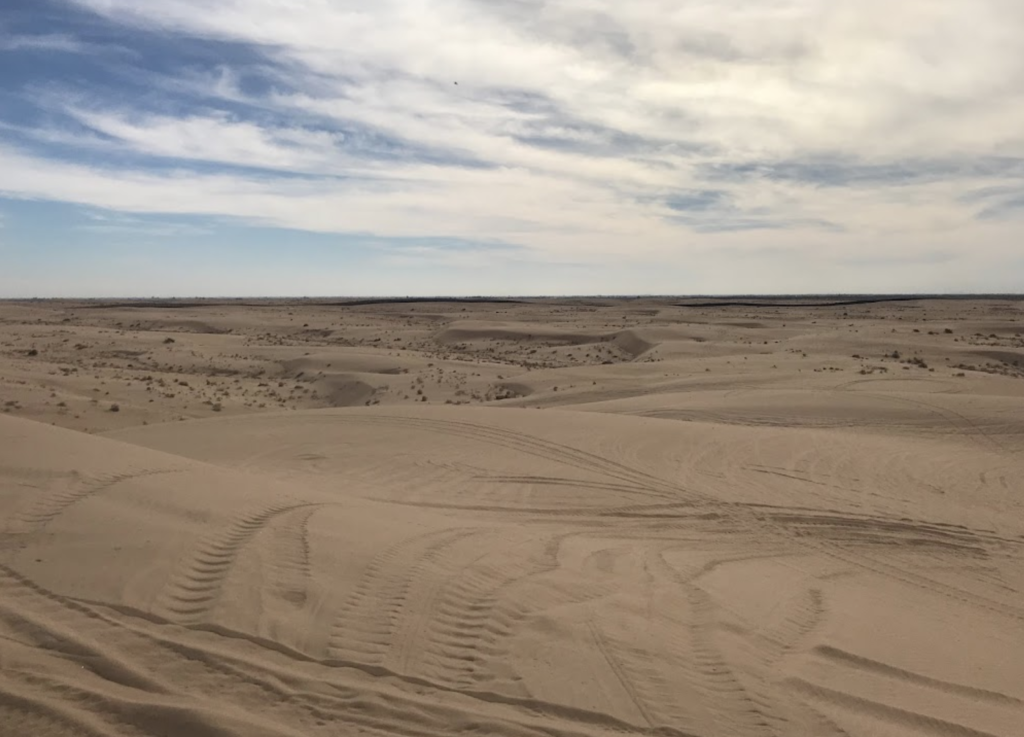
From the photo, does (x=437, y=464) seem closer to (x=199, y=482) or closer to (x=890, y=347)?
(x=199, y=482)

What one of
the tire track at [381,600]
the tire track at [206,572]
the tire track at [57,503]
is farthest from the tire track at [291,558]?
the tire track at [57,503]

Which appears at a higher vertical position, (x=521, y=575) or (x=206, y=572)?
(x=206, y=572)

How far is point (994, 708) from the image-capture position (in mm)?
4398

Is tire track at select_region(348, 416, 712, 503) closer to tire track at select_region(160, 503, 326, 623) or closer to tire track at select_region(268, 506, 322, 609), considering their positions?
tire track at select_region(268, 506, 322, 609)

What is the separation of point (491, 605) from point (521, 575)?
66cm

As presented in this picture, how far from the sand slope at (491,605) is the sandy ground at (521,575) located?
0.02 meters

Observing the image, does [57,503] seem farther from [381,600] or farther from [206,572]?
[381,600]

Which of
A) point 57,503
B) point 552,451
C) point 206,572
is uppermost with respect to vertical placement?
point 57,503

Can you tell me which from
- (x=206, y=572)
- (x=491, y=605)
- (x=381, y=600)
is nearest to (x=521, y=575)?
(x=491, y=605)

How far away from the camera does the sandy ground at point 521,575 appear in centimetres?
392

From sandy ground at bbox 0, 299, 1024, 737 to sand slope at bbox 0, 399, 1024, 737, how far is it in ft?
0.07

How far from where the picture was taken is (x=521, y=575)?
553 cm

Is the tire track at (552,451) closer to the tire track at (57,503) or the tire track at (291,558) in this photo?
the tire track at (291,558)

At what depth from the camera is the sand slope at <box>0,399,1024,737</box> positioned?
3.87 m
